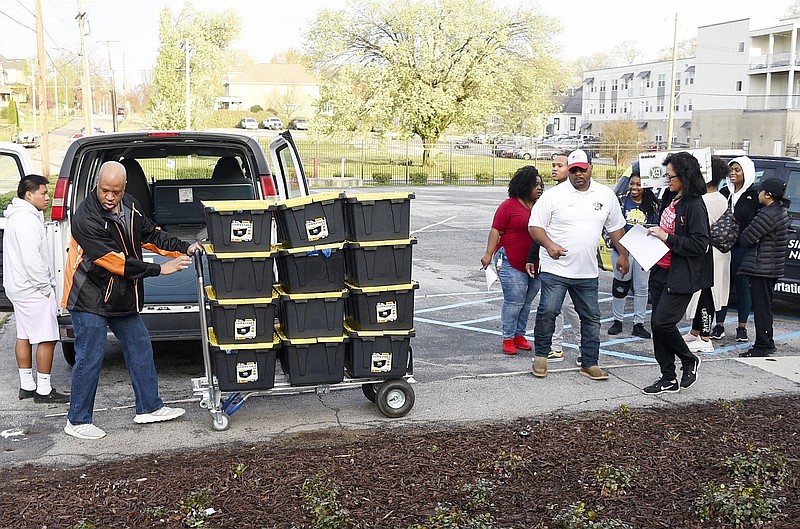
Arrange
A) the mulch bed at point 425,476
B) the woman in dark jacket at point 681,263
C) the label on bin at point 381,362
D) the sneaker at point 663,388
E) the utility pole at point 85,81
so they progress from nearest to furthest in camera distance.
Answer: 1. the mulch bed at point 425,476
2. the label on bin at point 381,362
3. the woman in dark jacket at point 681,263
4. the sneaker at point 663,388
5. the utility pole at point 85,81

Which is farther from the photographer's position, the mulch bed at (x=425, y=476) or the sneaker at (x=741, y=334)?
the sneaker at (x=741, y=334)

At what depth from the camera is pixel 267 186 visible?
7020mm

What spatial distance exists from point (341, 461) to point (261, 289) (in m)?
1.33

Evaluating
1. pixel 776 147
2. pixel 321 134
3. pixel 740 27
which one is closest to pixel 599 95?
pixel 740 27

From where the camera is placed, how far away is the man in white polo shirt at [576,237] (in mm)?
7105

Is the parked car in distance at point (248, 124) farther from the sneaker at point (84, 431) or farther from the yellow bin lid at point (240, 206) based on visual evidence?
the yellow bin lid at point (240, 206)

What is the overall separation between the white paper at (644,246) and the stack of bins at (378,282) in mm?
2127

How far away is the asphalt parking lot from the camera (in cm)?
591

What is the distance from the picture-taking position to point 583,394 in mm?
6949

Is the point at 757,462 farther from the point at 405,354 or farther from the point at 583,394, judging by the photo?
the point at 405,354

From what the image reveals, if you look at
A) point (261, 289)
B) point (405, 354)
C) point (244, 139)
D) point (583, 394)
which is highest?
point (244, 139)

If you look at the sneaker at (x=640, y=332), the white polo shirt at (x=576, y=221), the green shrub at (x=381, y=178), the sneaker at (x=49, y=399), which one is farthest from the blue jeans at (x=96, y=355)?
the green shrub at (x=381, y=178)

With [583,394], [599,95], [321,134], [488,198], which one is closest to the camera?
[583,394]

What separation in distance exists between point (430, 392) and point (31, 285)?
11.1 feet
